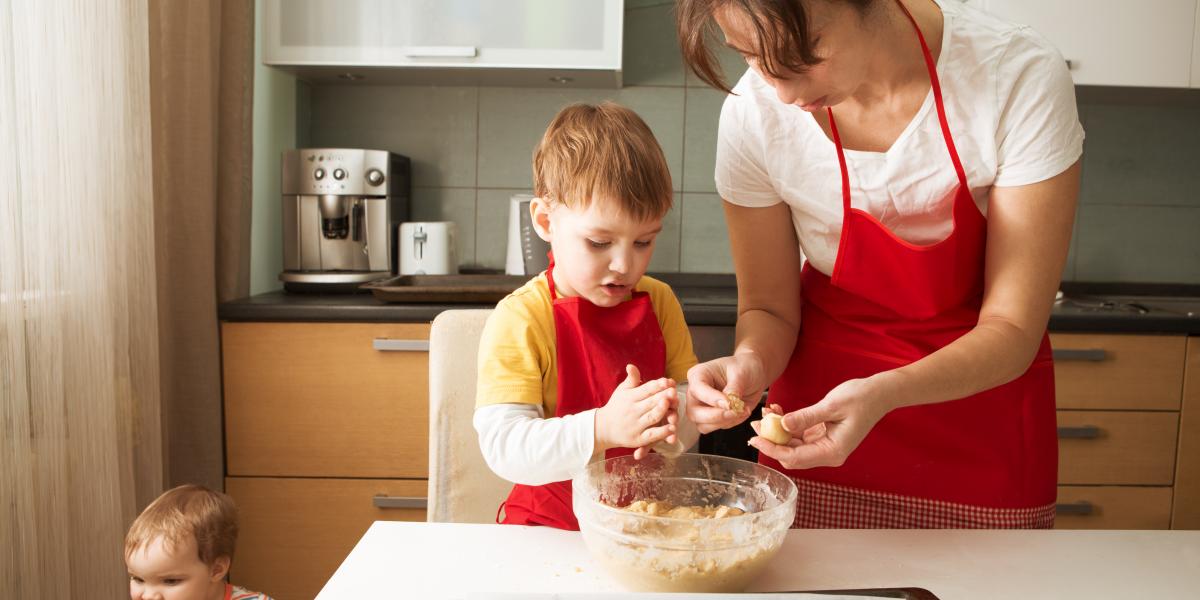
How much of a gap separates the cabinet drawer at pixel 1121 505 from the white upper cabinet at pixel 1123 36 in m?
1.01

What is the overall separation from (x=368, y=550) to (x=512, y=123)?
187 cm

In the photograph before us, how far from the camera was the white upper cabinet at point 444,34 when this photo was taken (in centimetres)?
224

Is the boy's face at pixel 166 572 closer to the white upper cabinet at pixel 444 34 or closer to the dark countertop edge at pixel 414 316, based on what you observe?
the dark countertop edge at pixel 414 316

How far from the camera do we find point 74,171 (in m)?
1.54

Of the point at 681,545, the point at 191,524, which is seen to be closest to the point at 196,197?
the point at 191,524

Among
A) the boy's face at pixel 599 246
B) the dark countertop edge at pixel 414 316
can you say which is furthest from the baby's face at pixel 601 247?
the dark countertop edge at pixel 414 316

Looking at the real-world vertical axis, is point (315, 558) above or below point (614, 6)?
below

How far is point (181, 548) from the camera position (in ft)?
4.06

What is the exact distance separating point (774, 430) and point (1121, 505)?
1659 millimetres

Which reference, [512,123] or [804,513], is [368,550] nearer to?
[804,513]

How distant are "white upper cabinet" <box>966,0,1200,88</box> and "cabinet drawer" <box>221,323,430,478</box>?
1.69 m

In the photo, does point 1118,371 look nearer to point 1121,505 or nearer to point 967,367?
point 1121,505

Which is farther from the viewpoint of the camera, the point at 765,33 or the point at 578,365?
the point at 578,365

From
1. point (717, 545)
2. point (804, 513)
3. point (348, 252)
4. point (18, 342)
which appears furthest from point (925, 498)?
point (348, 252)
